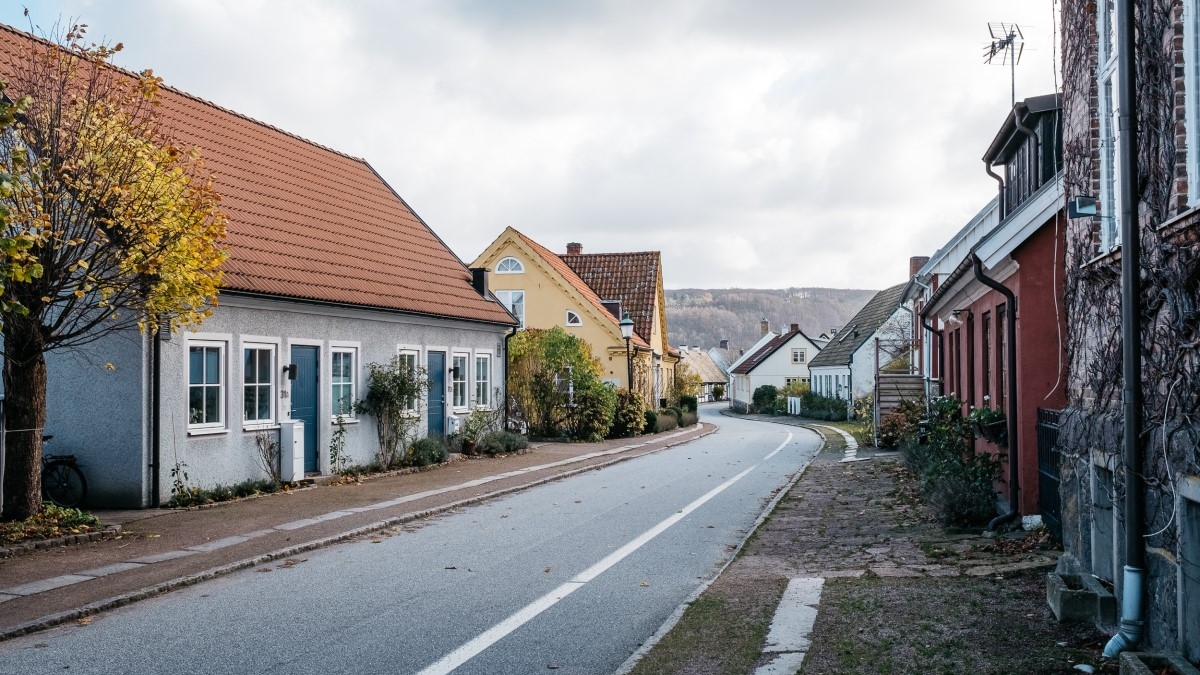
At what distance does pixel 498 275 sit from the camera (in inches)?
1884

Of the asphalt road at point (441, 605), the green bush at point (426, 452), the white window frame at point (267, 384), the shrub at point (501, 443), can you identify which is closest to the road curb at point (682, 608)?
the asphalt road at point (441, 605)

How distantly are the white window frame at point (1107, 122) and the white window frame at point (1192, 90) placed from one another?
1889mm

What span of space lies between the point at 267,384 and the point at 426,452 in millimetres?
5097

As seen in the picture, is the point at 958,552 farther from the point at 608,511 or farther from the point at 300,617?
the point at 300,617

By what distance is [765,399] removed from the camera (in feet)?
252

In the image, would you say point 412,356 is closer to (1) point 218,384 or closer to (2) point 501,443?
(2) point 501,443

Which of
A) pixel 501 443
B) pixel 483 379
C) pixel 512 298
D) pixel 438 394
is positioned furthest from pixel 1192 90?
pixel 512 298

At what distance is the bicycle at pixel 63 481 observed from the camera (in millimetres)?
14867

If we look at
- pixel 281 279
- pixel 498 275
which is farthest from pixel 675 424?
pixel 281 279

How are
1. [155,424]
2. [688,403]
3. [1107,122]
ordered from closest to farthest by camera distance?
[1107,122] → [155,424] → [688,403]

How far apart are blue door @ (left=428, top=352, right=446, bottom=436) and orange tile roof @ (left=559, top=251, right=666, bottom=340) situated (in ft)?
94.1

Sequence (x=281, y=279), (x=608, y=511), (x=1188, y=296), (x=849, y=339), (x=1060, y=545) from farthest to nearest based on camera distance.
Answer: (x=849, y=339) → (x=281, y=279) → (x=608, y=511) → (x=1060, y=545) → (x=1188, y=296)

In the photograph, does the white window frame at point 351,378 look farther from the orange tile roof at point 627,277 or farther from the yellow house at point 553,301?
the orange tile roof at point 627,277

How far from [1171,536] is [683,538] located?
23.4 feet
